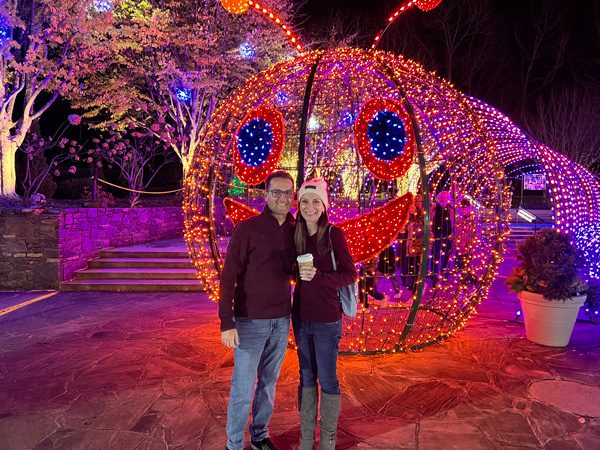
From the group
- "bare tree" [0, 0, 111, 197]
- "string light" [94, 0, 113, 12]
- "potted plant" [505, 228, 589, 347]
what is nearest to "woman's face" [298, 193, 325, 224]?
"potted plant" [505, 228, 589, 347]

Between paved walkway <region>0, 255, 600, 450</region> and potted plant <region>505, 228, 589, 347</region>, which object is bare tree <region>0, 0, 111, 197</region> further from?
potted plant <region>505, 228, 589, 347</region>

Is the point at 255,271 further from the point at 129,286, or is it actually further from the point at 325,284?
the point at 129,286

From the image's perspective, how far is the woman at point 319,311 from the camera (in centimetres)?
268

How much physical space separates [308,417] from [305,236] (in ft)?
3.90

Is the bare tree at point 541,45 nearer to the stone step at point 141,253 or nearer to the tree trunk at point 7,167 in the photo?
the stone step at point 141,253

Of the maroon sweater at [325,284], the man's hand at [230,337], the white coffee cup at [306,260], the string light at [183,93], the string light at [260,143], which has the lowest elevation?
the man's hand at [230,337]

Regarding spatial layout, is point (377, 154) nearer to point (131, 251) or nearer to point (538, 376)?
point (538, 376)

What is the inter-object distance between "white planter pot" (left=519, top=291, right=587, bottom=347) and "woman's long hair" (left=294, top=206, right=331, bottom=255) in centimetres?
359

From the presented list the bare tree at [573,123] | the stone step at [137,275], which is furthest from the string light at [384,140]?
the bare tree at [573,123]

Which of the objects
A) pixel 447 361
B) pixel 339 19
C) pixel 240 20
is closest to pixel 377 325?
pixel 447 361

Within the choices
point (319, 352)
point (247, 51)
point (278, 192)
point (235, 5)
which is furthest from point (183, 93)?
point (319, 352)

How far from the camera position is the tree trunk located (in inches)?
467

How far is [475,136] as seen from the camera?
5.02 metres

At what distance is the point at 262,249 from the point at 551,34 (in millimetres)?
30209
